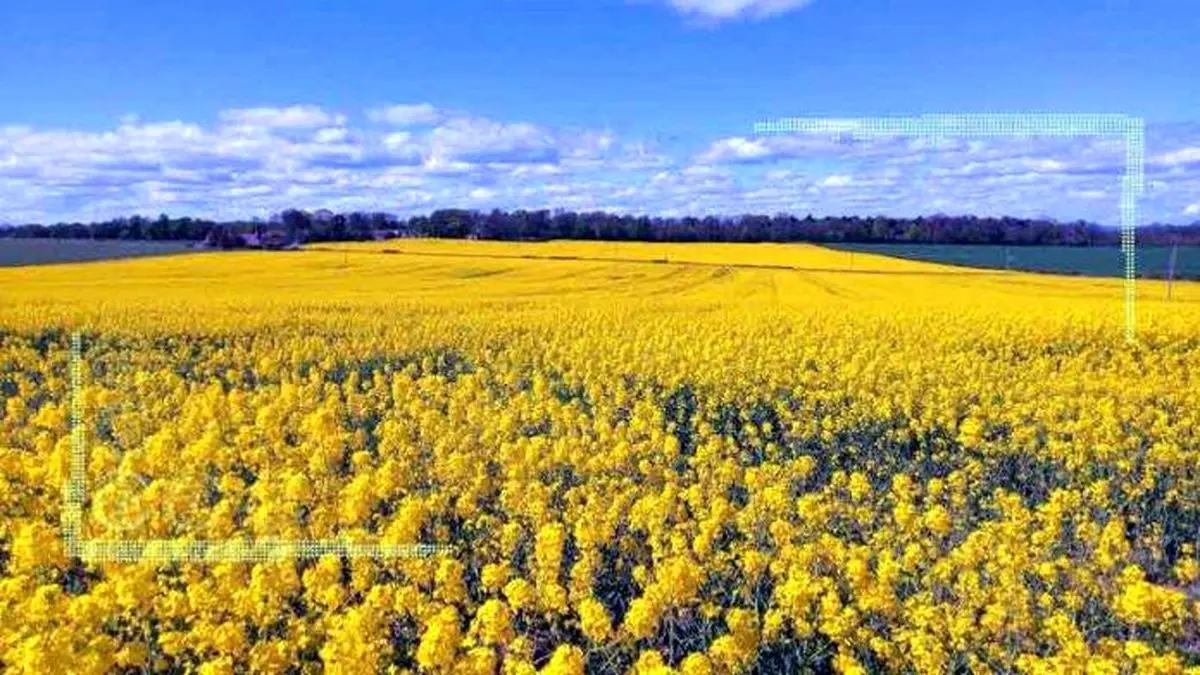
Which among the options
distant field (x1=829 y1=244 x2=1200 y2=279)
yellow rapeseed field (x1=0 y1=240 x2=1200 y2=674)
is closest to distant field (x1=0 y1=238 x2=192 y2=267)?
yellow rapeseed field (x1=0 y1=240 x2=1200 y2=674)

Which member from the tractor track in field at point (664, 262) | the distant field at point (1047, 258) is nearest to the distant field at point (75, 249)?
the tractor track in field at point (664, 262)

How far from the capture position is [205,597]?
17.7ft

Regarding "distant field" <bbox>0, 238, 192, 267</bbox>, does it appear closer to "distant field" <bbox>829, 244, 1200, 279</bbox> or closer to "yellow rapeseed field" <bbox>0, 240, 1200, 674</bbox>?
"yellow rapeseed field" <bbox>0, 240, 1200, 674</bbox>

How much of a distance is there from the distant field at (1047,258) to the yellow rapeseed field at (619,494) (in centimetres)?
1942

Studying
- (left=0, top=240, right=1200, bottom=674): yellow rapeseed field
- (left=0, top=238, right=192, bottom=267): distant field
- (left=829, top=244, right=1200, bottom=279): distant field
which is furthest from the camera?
(left=0, top=238, right=192, bottom=267): distant field

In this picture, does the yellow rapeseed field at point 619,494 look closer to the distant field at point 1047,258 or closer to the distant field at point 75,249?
the distant field at point 1047,258

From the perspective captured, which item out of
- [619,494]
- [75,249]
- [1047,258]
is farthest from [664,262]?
[619,494]

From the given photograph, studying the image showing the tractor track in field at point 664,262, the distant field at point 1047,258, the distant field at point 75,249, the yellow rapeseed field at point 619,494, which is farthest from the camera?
the tractor track in field at point 664,262

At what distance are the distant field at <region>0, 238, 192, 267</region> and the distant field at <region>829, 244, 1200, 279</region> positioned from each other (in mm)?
28830

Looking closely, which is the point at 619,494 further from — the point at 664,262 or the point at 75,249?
the point at 75,249

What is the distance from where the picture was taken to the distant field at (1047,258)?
3856 centimetres

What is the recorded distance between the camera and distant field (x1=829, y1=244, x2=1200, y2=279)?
38562 millimetres

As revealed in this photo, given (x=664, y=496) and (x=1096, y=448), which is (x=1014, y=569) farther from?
(x=1096, y=448)

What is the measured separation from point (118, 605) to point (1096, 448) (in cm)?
853
